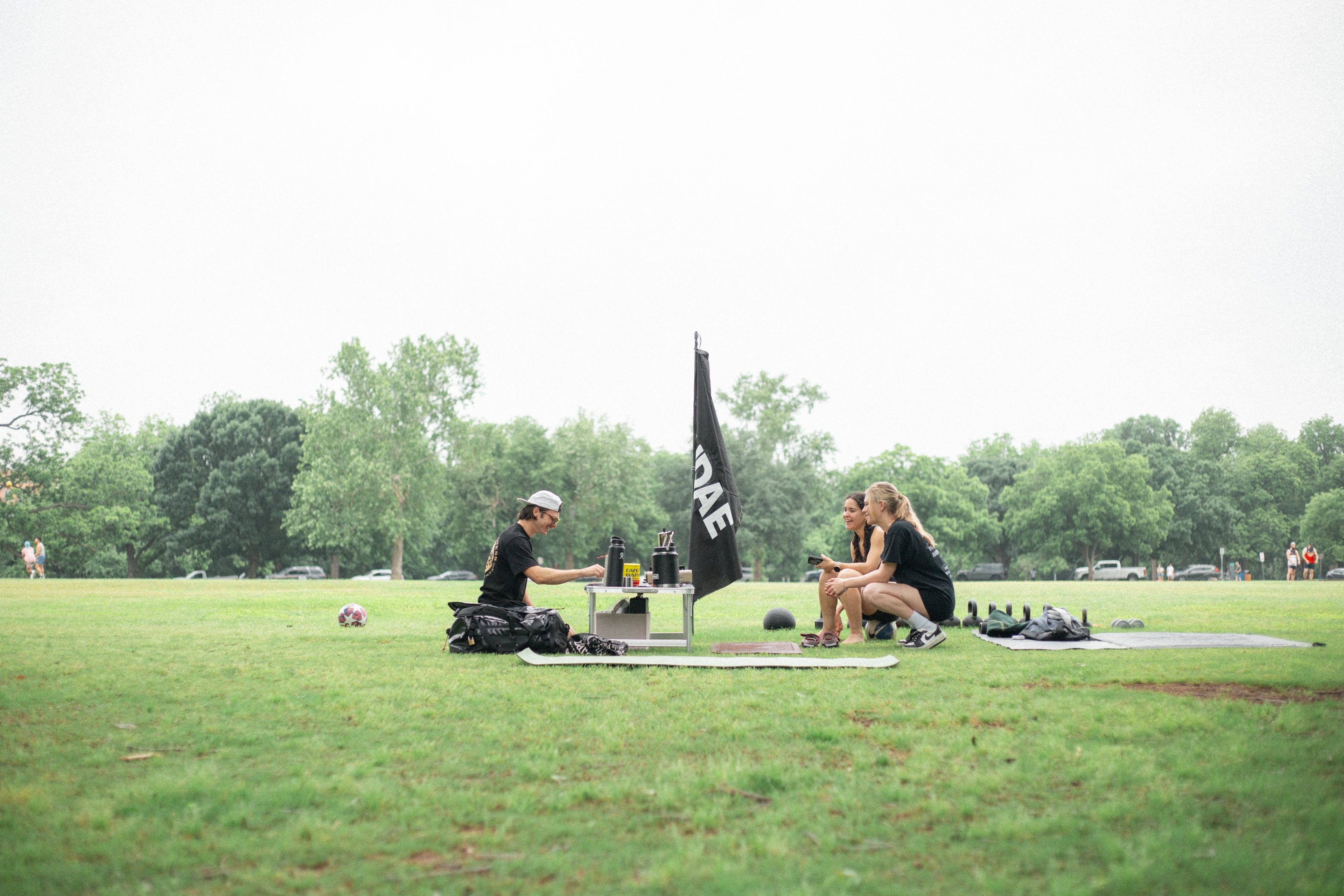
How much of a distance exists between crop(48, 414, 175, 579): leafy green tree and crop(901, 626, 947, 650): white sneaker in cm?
4959

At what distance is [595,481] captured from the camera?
51656 millimetres

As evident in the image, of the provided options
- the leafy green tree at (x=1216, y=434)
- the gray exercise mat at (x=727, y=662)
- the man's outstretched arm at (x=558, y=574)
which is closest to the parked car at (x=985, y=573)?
the leafy green tree at (x=1216, y=434)

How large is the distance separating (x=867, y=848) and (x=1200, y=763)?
1.91 metres

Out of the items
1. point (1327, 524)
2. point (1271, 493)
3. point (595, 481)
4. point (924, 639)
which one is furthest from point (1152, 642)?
point (1271, 493)

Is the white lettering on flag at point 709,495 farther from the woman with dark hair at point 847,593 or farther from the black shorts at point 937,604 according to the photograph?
the black shorts at point 937,604

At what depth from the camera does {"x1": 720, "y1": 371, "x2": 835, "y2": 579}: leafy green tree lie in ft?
174

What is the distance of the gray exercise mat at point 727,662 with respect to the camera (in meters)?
7.32

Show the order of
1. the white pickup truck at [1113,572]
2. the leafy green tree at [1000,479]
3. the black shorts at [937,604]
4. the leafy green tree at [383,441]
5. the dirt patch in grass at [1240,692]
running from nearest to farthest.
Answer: the dirt patch in grass at [1240,692]
the black shorts at [937,604]
the leafy green tree at [383,441]
the white pickup truck at [1113,572]
the leafy green tree at [1000,479]

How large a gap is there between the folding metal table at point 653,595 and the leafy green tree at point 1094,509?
56.6 metres

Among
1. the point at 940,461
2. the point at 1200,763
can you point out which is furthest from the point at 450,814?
the point at 940,461

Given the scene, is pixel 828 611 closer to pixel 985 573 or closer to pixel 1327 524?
pixel 985 573

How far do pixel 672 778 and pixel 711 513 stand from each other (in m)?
5.67

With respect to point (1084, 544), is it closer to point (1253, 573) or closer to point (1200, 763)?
point (1253, 573)

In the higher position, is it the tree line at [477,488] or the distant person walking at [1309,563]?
the tree line at [477,488]
